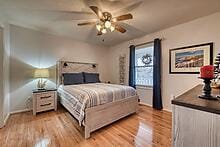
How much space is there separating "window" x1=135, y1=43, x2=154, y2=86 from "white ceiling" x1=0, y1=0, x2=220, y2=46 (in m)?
0.94

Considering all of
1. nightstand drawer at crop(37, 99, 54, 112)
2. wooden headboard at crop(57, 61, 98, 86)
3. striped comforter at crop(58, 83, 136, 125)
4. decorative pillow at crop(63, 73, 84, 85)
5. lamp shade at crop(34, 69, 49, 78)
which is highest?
wooden headboard at crop(57, 61, 98, 86)

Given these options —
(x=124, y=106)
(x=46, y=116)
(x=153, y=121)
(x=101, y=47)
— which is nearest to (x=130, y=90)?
(x=124, y=106)

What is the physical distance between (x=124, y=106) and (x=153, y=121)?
0.77 metres

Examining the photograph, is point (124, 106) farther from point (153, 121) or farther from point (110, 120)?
point (153, 121)

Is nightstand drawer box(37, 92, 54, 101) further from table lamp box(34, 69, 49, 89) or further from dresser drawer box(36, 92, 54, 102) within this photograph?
table lamp box(34, 69, 49, 89)

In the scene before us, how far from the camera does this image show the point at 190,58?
3.32 meters

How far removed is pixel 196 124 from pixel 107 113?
2.03m

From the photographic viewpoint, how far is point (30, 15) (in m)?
3.04

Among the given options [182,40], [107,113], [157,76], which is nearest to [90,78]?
[107,113]

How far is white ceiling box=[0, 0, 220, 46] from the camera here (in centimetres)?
246

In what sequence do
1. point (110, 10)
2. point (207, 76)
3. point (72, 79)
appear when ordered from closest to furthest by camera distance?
1. point (207, 76)
2. point (110, 10)
3. point (72, 79)

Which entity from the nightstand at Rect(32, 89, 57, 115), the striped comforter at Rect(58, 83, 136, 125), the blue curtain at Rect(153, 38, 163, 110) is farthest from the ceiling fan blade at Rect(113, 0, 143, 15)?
the nightstand at Rect(32, 89, 57, 115)

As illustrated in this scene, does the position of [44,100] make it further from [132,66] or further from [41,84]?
[132,66]

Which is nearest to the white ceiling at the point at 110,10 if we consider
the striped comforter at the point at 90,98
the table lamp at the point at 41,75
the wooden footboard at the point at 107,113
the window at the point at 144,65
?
the window at the point at 144,65
